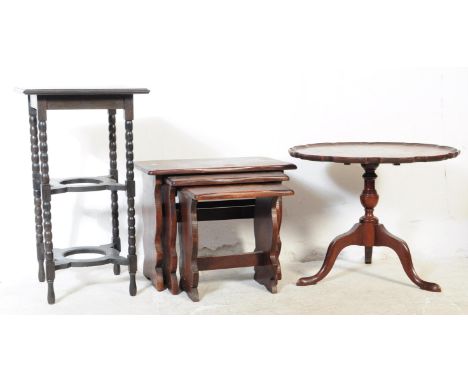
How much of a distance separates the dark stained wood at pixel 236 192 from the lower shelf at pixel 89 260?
1.89ft

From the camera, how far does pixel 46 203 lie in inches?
149

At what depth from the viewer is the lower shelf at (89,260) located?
12.9ft

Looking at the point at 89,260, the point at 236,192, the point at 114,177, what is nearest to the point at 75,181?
the point at 114,177

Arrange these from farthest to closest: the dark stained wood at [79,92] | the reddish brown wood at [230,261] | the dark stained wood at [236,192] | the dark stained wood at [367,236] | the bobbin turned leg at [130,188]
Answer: the dark stained wood at [367,236]
the reddish brown wood at [230,261]
the bobbin turned leg at [130,188]
the dark stained wood at [236,192]
the dark stained wood at [79,92]

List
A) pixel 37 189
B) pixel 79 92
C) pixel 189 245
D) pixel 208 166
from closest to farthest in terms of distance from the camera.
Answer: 1. pixel 79 92
2. pixel 189 245
3. pixel 208 166
4. pixel 37 189

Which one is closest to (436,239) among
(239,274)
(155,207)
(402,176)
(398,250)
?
(402,176)

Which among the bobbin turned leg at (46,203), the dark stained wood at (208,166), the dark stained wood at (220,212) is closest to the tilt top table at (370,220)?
the dark stained wood at (208,166)

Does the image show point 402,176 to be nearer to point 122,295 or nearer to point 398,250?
point 398,250

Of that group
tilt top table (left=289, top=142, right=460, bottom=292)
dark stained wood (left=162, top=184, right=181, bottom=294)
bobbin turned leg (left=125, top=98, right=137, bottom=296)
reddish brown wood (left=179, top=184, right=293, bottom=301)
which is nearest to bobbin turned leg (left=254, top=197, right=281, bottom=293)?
reddish brown wood (left=179, top=184, right=293, bottom=301)

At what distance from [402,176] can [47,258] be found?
2.38m

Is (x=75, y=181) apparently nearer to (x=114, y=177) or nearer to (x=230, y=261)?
(x=114, y=177)

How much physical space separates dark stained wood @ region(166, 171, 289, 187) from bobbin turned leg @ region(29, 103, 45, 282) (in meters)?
0.78

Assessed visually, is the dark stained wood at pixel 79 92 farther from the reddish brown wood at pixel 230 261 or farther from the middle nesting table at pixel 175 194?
the reddish brown wood at pixel 230 261

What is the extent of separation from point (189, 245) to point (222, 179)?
1.31 feet
